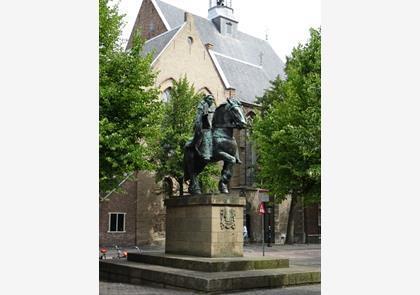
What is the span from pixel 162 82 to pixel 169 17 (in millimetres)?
11337

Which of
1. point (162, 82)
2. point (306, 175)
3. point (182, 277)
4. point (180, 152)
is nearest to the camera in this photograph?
point (182, 277)

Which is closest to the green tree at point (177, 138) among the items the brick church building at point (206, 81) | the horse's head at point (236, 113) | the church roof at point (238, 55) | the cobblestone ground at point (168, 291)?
the brick church building at point (206, 81)

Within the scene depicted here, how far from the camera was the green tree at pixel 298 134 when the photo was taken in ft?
82.1

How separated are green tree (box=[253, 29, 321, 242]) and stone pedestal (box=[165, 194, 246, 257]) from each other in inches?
525

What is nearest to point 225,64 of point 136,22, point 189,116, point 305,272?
point 136,22

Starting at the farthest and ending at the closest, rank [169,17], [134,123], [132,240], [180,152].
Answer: [169,17] < [132,240] < [180,152] < [134,123]

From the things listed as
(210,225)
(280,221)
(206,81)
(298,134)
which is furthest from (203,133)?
(280,221)

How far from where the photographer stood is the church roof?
4394 cm

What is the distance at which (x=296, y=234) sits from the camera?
45312 millimetres

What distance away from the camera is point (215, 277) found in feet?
31.1

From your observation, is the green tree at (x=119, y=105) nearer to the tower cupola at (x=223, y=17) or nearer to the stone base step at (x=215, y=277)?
the stone base step at (x=215, y=277)

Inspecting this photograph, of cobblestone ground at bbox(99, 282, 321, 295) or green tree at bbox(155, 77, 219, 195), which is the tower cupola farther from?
cobblestone ground at bbox(99, 282, 321, 295)

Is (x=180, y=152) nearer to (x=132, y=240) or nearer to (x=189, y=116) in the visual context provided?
(x=189, y=116)

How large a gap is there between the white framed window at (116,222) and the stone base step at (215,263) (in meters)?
20.4
